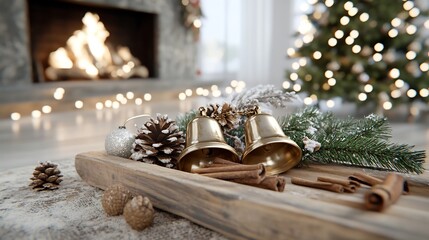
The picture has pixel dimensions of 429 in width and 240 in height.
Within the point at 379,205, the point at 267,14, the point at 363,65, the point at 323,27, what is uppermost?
the point at 267,14

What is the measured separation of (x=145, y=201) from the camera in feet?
2.53

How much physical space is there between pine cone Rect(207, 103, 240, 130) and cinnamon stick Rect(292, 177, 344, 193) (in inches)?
9.7

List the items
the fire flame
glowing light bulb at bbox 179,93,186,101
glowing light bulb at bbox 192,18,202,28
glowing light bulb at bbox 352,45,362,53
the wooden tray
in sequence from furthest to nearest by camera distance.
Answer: glowing light bulb at bbox 192,18,202,28 → glowing light bulb at bbox 179,93,186,101 → the fire flame → glowing light bulb at bbox 352,45,362,53 → the wooden tray

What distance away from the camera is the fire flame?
3.79 metres

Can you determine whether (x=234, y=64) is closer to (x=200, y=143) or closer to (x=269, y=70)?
(x=269, y=70)

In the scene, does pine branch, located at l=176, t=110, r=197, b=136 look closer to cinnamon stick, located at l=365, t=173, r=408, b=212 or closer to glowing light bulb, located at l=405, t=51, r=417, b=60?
cinnamon stick, located at l=365, t=173, r=408, b=212

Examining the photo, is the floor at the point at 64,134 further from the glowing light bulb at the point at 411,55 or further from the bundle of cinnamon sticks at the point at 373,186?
the bundle of cinnamon sticks at the point at 373,186

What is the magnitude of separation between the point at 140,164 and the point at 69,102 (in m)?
2.86

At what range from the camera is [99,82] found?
381 centimetres

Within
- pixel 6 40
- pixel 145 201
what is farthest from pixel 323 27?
pixel 145 201

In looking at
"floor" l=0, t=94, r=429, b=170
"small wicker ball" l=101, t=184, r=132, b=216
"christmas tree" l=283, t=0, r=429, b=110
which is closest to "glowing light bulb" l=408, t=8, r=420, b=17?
A: "christmas tree" l=283, t=0, r=429, b=110

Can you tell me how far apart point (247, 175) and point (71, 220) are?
377mm

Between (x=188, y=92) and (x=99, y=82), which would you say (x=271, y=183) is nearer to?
(x=99, y=82)

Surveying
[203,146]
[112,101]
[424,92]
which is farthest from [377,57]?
[203,146]
